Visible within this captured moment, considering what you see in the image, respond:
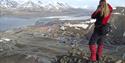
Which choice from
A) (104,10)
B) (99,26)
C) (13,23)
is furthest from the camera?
(13,23)

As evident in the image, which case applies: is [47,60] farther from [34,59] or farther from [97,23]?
[97,23]

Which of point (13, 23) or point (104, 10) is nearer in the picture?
point (104, 10)

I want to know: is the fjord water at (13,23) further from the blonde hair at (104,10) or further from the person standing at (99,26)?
the blonde hair at (104,10)

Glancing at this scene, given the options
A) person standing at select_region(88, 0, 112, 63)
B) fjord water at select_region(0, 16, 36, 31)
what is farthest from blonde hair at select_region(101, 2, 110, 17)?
fjord water at select_region(0, 16, 36, 31)

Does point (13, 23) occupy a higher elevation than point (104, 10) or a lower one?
lower

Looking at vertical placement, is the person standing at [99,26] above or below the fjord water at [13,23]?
above

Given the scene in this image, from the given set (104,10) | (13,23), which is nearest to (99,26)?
(104,10)

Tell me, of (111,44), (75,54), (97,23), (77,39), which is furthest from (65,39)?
(97,23)

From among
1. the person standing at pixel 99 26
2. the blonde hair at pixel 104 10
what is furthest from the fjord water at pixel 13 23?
the blonde hair at pixel 104 10

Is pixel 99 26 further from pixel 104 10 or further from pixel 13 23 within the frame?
pixel 13 23

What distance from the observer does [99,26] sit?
11.3 metres

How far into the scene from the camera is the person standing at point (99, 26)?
11070 mm

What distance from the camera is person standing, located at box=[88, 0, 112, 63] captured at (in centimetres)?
1107

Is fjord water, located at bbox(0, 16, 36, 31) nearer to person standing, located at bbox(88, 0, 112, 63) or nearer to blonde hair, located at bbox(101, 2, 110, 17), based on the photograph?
person standing, located at bbox(88, 0, 112, 63)
